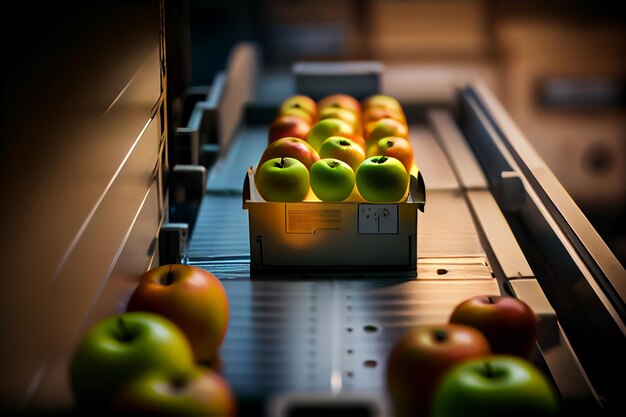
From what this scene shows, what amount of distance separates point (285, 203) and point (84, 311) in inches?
23.8

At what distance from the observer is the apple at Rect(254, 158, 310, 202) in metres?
1.84

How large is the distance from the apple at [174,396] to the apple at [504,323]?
0.53m

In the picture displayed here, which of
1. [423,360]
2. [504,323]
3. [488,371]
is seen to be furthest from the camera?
[504,323]

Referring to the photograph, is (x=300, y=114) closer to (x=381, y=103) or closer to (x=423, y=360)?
(x=381, y=103)

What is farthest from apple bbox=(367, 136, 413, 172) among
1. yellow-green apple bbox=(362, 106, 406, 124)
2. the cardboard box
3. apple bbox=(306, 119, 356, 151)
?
yellow-green apple bbox=(362, 106, 406, 124)

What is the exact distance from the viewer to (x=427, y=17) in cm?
607

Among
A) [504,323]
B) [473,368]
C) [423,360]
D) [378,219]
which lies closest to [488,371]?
[473,368]

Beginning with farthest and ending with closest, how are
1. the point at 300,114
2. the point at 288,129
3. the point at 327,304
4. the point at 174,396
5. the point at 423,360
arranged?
the point at 300,114
the point at 288,129
the point at 327,304
the point at 423,360
the point at 174,396

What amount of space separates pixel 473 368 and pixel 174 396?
1.24 ft

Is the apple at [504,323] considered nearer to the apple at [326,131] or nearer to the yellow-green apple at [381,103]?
the apple at [326,131]

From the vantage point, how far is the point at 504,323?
1.39 m

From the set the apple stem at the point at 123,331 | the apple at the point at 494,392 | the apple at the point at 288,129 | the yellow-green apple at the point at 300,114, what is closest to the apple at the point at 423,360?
the apple at the point at 494,392

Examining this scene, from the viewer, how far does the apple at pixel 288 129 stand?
234 cm

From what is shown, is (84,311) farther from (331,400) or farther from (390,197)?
(390,197)
